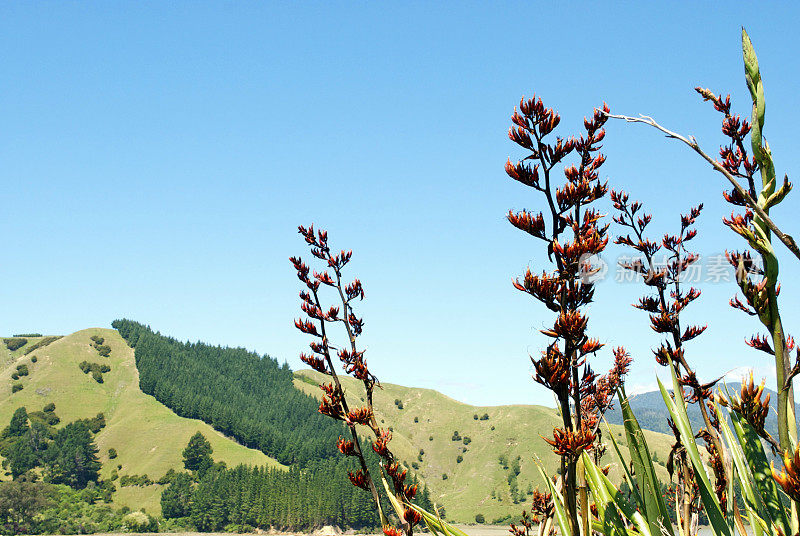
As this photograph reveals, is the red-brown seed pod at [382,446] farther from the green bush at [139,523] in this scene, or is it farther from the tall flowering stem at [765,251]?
the green bush at [139,523]

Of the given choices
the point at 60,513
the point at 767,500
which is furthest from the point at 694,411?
the point at 60,513

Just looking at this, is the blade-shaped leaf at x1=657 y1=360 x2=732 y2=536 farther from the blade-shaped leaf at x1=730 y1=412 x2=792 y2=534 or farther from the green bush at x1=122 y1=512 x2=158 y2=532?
the green bush at x1=122 y1=512 x2=158 y2=532

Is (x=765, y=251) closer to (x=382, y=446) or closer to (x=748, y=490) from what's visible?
(x=748, y=490)

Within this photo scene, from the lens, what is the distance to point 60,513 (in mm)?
135250

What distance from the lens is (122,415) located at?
17725 centimetres

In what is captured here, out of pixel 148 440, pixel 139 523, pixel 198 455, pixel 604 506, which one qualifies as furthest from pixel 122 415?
pixel 604 506

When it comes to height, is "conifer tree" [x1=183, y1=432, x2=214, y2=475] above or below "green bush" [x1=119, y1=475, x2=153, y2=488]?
above

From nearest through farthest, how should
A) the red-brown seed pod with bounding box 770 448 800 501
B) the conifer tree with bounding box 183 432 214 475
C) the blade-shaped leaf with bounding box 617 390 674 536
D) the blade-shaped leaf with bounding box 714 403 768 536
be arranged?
the red-brown seed pod with bounding box 770 448 800 501 < the blade-shaped leaf with bounding box 714 403 768 536 < the blade-shaped leaf with bounding box 617 390 674 536 < the conifer tree with bounding box 183 432 214 475

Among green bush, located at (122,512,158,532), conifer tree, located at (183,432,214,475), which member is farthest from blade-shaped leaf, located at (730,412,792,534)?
conifer tree, located at (183,432,214,475)

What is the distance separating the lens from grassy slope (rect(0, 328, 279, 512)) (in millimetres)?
155000

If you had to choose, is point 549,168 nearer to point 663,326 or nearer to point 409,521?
point 409,521

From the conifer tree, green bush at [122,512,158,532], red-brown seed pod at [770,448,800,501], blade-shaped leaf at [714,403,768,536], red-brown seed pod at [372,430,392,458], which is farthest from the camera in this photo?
the conifer tree

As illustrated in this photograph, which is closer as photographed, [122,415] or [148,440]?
[148,440]

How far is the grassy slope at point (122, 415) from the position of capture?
15500 cm
